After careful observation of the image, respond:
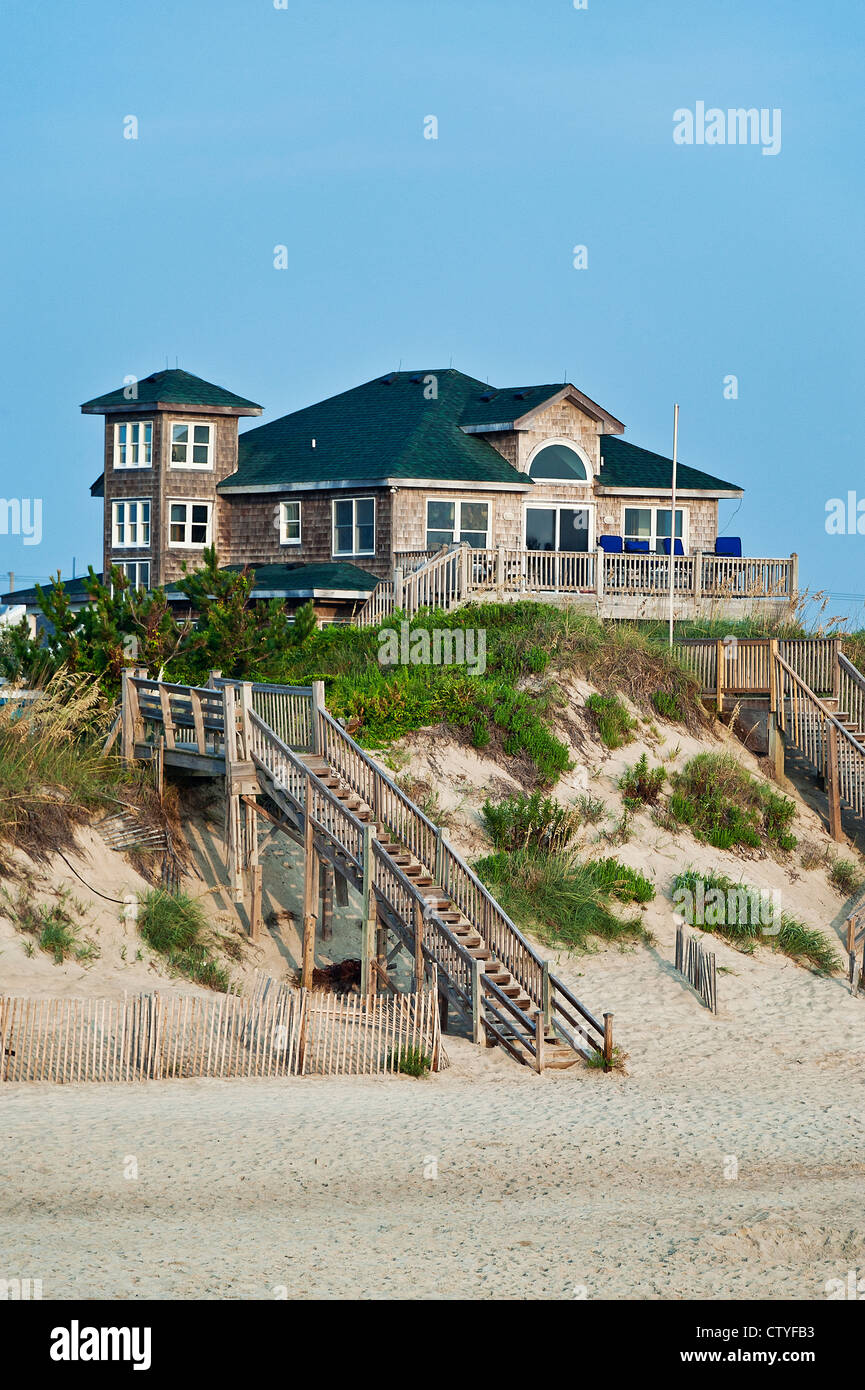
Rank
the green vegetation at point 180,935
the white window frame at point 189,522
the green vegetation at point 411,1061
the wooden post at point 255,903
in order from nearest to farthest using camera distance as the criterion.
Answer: the green vegetation at point 411,1061 < the green vegetation at point 180,935 < the wooden post at point 255,903 < the white window frame at point 189,522

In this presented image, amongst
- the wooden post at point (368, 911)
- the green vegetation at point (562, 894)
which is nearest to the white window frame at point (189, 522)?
the green vegetation at point (562, 894)

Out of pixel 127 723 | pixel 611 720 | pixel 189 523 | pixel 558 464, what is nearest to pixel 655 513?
pixel 558 464

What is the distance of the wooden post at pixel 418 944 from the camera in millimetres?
23000

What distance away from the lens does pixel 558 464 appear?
42.4 meters

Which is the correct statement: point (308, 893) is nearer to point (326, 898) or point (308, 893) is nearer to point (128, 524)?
point (326, 898)

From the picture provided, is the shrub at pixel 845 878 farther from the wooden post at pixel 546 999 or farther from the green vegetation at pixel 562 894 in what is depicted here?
the wooden post at pixel 546 999

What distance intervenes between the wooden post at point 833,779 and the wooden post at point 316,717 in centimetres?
1049

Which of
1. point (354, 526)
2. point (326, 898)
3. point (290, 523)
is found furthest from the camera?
point (290, 523)

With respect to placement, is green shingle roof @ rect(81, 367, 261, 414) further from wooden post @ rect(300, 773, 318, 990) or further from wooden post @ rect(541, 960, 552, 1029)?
wooden post @ rect(541, 960, 552, 1029)

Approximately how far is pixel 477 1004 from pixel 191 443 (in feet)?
81.2

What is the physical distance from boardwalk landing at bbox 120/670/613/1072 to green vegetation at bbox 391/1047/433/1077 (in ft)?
4.62

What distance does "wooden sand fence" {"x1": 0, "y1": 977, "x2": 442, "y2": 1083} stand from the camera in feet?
64.5

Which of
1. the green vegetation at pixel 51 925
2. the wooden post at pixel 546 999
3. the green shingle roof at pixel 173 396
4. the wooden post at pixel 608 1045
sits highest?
the green shingle roof at pixel 173 396
